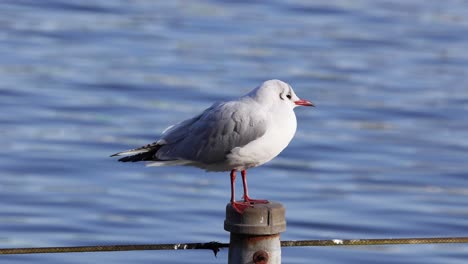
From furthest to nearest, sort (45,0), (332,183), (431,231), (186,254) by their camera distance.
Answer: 1. (45,0)
2. (332,183)
3. (431,231)
4. (186,254)

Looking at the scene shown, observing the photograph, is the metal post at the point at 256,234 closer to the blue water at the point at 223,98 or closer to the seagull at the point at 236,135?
the seagull at the point at 236,135

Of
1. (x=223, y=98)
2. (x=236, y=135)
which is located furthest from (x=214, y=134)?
(x=223, y=98)

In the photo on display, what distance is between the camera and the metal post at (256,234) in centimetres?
599

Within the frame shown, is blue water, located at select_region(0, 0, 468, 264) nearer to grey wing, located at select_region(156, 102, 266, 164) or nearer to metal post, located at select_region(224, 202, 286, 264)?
grey wing, located at select_region(156, 102, 266, 164)

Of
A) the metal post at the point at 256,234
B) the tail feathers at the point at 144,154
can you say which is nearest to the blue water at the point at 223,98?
the tail feathers at the point at 144,154

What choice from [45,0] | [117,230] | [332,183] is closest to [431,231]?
[332,183]

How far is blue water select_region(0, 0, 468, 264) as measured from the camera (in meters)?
12.9

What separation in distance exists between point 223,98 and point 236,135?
1103cm

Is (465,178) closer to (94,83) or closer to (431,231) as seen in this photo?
(431,231)

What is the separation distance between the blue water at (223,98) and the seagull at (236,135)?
4385 millimetres

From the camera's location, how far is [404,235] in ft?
41.8

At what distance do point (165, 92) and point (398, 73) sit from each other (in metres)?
4.01

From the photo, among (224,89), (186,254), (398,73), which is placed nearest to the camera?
(186,254)

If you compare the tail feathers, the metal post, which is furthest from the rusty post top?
the tail feathers
